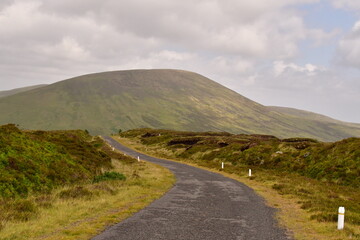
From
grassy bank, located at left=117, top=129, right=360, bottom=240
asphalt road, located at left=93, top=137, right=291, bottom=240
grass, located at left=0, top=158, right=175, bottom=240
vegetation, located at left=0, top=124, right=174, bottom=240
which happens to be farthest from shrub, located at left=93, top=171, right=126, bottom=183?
grassy bank, located at left=117, top=129, right=360, bottom=240

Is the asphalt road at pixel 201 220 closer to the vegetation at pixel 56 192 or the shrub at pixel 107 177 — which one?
the vegetation at pixel 56 192

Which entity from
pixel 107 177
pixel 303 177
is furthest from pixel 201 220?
pixel 303 177

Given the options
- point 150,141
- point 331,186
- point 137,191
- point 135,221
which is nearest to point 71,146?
point 137,191

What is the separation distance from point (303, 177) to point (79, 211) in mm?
24871

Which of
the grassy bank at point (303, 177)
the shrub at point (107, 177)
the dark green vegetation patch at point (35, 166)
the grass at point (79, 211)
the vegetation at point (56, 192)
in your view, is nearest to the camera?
the grass at point (79, 211)

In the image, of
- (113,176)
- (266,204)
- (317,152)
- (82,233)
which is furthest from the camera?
(317,152)

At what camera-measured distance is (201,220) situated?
1331 cm

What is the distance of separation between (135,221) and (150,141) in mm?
75398

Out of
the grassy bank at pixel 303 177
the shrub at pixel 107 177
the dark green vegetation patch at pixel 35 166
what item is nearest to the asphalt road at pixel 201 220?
the grassy bank at pixel 303 177

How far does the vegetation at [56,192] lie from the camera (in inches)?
454

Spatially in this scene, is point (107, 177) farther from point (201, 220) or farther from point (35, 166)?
point (201, 220)

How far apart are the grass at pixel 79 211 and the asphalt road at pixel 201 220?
0.75 m

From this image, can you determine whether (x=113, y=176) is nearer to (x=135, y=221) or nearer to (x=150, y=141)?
(x=135, y=221)

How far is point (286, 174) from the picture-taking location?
111 feet
